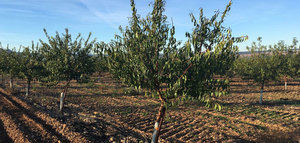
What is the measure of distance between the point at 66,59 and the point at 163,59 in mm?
12492

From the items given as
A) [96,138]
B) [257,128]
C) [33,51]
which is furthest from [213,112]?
[33,51]

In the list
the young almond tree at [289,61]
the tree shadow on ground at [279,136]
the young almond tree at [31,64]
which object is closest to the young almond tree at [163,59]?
the tree shadow on ground at [279,136]

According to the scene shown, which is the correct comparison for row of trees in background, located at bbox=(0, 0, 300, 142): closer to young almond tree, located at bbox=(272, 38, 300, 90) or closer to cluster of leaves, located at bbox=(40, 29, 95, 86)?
cluster of leaves, located at bbox=(40, 29, 95, 86)

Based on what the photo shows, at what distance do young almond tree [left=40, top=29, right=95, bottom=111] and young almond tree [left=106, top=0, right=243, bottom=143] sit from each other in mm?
10699

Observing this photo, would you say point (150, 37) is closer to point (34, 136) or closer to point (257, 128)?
point (34, 136)

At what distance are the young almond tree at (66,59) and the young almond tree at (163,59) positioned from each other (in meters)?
10.7

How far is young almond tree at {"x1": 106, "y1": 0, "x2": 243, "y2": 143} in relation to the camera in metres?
7.67

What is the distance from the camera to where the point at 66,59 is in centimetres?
1708

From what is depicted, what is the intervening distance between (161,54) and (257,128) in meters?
13.7

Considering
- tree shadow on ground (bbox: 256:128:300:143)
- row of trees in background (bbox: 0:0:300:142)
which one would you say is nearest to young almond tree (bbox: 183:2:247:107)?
row of trees in background (bbox: 0:0:300:142)

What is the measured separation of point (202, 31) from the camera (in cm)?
821

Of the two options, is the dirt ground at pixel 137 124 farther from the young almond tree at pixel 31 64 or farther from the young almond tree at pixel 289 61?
the young almond tree at pixel 289 61

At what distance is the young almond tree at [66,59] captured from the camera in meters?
17.5

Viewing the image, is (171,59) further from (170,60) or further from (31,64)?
(31,64)
